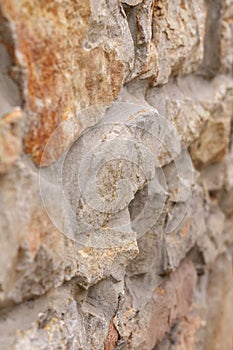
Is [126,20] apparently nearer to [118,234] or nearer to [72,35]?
[72,35]

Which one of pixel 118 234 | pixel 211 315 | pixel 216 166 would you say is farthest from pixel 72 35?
pixel 211 315

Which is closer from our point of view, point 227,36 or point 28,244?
point 28,244

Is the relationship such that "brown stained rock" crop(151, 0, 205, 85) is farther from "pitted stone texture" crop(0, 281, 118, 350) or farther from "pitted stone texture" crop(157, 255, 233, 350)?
"pitted stone texture" crop(157, 255, 233, 350)

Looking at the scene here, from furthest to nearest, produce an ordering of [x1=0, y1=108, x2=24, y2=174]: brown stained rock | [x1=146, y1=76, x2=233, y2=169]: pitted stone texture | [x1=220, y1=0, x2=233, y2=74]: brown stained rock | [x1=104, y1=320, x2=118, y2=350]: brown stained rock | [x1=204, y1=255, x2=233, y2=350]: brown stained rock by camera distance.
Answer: [x1=204, y1=255, x2=233, y2=350]: brown stained rock, [x1=220, y1=0, x2=233, y2=74]: brown stained rock, [x1=146, y1=76, x2=233, y2=169]: pitted stone texture, [x1=104, y1=320, x2=118, y2=350]: brown stained rock, [x1=0, y1=108, x2=24, y2=174]: brown stained rock

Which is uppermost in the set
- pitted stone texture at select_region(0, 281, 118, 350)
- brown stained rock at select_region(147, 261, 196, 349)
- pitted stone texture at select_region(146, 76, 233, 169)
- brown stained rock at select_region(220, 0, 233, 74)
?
brown stained rock at select_region(220, 0, 233, 74)

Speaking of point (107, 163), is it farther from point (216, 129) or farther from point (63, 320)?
point (216, 129)

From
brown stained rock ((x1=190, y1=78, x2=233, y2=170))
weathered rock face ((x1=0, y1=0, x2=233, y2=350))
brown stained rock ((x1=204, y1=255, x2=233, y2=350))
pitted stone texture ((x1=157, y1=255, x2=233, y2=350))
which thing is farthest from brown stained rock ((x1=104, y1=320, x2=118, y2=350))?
brown stained rock ((x1=204, y1=255, x2=233, y2=350))

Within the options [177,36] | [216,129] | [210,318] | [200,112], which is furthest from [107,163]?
[210,318]

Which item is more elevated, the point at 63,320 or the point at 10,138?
the point at 10,138
